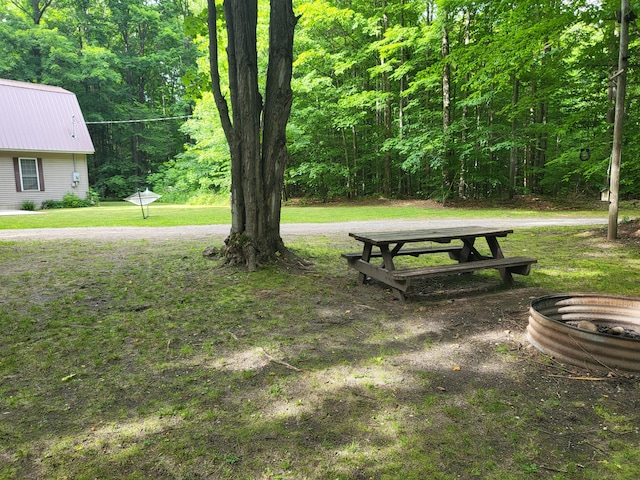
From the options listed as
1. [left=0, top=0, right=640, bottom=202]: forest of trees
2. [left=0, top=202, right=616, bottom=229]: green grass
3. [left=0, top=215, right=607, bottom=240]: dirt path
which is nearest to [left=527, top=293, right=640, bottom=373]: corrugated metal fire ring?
[left=0, top=0, right=640, bottom=202]: forest of trees

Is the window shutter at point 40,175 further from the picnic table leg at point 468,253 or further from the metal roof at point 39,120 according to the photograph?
the picnic table leg at point 468,253

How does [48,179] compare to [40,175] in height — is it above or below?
below

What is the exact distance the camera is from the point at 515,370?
9.07 feet

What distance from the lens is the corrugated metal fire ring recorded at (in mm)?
2621

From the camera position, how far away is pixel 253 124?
538 cm

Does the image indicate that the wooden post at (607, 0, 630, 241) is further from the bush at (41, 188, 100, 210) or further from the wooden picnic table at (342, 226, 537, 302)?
the bush at (41, 188, 100, 210)

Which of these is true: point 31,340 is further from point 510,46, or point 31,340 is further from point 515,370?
point 510,46

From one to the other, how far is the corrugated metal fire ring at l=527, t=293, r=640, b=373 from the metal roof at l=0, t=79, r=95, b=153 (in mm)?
23037

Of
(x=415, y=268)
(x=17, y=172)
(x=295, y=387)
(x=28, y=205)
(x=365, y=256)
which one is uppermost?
(x=17, y=172)

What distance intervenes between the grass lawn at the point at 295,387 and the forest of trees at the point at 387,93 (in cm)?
452

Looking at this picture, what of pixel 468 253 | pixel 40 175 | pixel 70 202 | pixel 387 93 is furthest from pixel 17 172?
pixel 468 253

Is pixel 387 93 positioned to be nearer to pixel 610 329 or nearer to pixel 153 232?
pixel 153 232

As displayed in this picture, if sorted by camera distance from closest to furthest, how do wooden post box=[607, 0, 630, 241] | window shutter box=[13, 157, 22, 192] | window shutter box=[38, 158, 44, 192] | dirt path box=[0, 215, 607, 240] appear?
wooden post box=[607, 0, 630, 241]
dirt path box=[0, 215, 607, 240]
window shutter box=[13, 157, 22, 192]
window shutter box=[38, 158, 44, 192]

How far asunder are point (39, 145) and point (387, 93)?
1719cm
